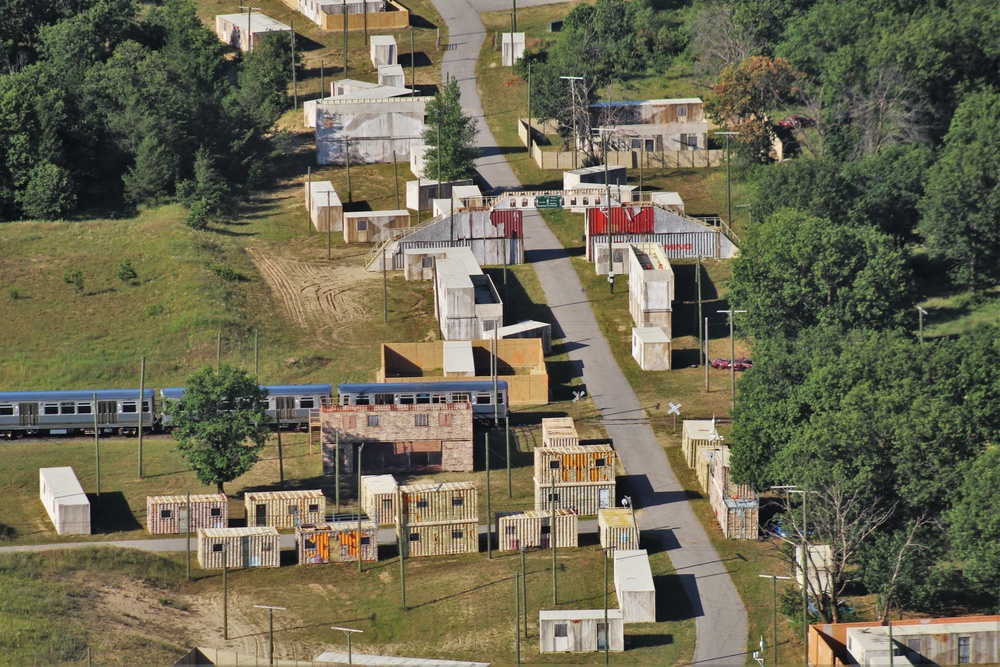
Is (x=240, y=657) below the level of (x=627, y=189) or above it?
below

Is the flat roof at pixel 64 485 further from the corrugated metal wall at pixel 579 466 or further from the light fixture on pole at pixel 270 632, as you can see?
the corrugated metal wall at pixel 579 466

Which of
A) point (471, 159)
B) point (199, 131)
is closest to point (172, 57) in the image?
point (199, 131)

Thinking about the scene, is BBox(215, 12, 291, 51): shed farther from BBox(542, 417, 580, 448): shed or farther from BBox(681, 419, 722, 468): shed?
BBox(681, 419, 722, 468): shed

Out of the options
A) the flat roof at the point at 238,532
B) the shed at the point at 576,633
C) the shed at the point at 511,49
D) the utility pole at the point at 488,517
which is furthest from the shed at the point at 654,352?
the shed at the point at 511,49

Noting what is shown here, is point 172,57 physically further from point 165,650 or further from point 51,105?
point 165,650

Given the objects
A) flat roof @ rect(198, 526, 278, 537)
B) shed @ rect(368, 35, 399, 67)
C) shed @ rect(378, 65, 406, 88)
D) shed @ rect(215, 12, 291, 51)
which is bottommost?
flat roof @ rect(198, 526, 278, 537)

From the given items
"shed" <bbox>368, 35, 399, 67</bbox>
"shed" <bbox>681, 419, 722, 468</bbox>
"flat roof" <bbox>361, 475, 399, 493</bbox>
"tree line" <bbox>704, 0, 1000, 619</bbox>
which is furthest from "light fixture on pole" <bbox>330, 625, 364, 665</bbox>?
"shed" <bbox>368, 35, 399, 67</bbox>
